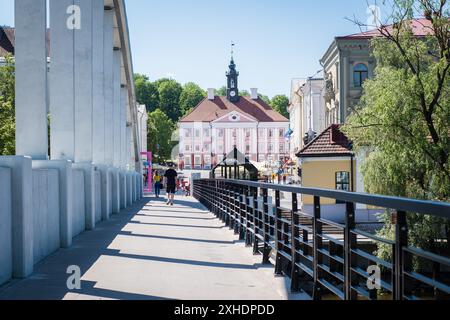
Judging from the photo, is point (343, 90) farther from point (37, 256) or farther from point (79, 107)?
point (37, 256)

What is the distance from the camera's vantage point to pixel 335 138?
4097cm

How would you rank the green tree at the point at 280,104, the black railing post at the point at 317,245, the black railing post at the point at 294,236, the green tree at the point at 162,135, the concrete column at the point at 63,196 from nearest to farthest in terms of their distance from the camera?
1. the black railing post at the point at 317,245
2. the black railing post at the point at 294,236
3. the concrete column at the point at 63,196
4. the green tree at the point at 162,135
5. the green tree at the point at 280,104

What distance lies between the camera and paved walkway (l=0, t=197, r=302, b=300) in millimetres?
6531

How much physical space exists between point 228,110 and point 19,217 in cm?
11968

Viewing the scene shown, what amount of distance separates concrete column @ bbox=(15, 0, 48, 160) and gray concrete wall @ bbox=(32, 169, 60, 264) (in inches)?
40.6

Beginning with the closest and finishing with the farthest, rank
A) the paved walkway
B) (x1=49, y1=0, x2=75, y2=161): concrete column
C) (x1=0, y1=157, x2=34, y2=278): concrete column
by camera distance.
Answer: the paved walkway → (x1=0, y1=157, x2=34, y2=278): concrete column → (x1=49, y1=0, x2=75, y2=161): concrete column

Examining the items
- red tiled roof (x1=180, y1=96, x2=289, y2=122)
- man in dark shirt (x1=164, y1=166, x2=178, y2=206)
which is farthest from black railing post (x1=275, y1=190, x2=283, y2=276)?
red tiled roof (x1=180, y1=96, x2=289, y2=122)

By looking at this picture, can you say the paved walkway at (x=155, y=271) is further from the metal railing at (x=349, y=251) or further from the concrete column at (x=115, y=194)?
the concrete column at (x=115, y=194)

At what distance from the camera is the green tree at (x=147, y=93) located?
151 meters

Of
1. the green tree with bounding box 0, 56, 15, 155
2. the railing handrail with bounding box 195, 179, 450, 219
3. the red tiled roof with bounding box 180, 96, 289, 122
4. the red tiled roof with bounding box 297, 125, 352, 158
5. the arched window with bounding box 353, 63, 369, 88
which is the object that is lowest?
the railing handrail with bounding box 195, 179, 450, 219

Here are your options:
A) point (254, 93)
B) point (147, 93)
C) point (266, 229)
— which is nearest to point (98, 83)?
point (266, 229)

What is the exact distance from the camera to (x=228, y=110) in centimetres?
12694

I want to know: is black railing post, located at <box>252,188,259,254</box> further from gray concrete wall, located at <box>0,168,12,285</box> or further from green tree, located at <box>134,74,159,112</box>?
green tree, located at <box>134,74,159,112</box>

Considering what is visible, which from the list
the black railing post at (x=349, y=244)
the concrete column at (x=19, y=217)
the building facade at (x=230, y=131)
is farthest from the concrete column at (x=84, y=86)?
the building facade at (x=230, y=131)
